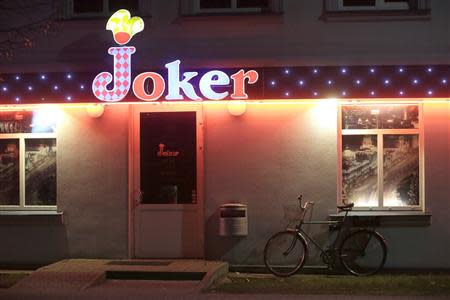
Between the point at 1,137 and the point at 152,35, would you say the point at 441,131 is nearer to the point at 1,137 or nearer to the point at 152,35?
the point at 152,35

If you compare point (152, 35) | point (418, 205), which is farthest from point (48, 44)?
point (418, 205)

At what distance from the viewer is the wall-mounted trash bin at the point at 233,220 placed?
11.0 metres

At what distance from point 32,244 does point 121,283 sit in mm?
2225

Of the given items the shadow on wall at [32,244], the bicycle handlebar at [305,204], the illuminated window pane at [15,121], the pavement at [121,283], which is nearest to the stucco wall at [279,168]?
the bicycle handlebar at [305,204]

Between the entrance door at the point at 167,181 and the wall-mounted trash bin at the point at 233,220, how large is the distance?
610mm

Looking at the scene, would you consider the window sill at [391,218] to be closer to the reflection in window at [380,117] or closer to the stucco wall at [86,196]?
the reflection in window at [380,117]

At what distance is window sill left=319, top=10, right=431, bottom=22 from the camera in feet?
36.9

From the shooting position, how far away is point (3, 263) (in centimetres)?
1183

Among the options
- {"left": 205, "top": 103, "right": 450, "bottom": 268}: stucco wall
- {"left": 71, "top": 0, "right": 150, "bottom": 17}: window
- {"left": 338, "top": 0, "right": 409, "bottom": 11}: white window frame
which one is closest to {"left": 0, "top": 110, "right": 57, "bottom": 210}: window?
{"left": 71, "top": 0, "right": 150, "bottom": 17}: window

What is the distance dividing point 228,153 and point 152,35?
2423 mm

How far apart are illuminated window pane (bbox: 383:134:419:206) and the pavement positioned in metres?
2.54

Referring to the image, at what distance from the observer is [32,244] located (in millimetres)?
11773

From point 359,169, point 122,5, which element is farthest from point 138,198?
point 359,169

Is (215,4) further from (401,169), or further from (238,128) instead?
(401,169)
